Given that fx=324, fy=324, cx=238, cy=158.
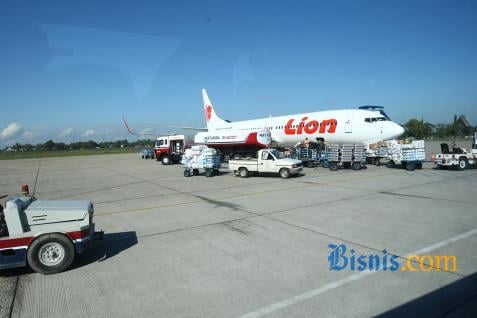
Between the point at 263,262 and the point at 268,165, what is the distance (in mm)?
12842

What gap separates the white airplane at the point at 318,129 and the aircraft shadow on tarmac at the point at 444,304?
65.4 feet

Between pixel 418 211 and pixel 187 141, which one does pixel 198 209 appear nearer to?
pixel 418 211

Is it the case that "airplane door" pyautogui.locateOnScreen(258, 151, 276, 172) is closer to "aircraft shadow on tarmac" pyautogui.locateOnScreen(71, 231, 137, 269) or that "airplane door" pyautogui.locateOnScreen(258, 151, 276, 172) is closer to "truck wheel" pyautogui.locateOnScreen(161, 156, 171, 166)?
"aircraft shadow on tarmac" pyautogui.locateOnScreen(71, 231, 137, 269)

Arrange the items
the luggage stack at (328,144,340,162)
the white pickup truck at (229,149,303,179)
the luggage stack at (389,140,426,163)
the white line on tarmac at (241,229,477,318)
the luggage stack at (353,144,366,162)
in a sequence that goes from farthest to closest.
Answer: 1. the luggage stack at (328,144,340,162)
2. the luggage stack at (353,144,366,162)
3. the luggage stack at (389,140,426,163)
4. the white pickup truck at (229,149,303,179)
5. the white line on tarmac at (241,229,477,318)

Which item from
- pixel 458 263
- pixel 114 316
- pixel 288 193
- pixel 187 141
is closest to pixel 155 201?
pixel 288 193

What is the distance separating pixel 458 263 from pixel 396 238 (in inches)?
62.1

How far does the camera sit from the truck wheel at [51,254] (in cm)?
599

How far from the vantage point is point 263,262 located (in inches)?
250

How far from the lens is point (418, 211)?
32.8 feet

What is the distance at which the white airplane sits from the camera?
78.2 ft

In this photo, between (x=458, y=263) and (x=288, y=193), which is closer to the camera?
(x=458, y=263)

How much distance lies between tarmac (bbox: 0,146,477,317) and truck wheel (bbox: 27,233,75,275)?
197 mm

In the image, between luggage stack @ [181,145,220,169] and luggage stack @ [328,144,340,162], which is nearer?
luggage stack @ [181,145,220,169]

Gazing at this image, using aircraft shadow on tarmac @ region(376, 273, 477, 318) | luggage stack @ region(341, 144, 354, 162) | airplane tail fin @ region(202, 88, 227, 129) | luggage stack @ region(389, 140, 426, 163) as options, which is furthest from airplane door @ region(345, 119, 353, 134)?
aircraft shadow on tarmac @ region(376, 273, 477, 318)
